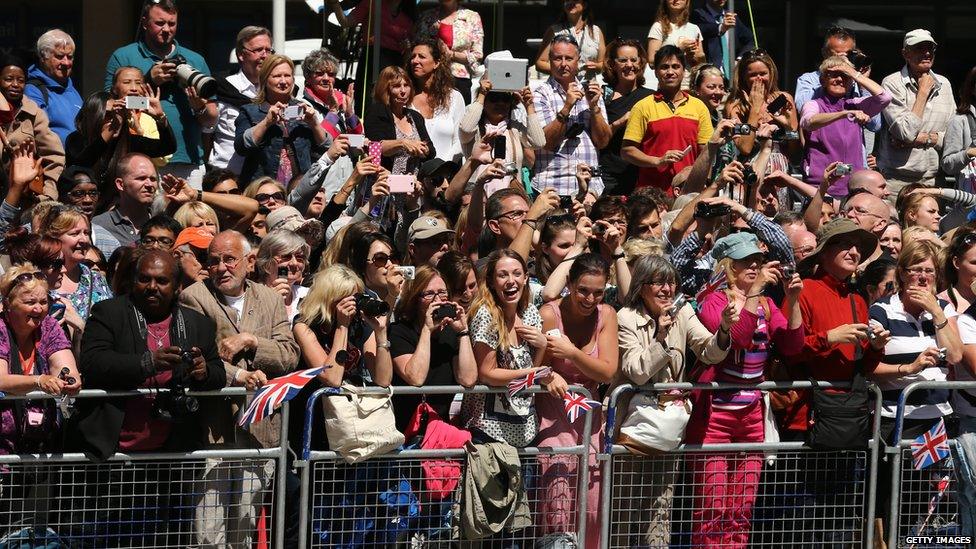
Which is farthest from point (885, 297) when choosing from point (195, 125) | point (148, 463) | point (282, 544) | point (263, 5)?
point (263, 5)

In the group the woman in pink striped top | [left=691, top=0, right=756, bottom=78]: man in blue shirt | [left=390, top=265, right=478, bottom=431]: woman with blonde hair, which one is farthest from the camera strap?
[left=691, top=0, right=756, bottom=78]: man in blue shirt

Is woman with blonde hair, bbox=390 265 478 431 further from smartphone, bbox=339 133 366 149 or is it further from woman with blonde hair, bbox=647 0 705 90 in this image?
woman with blonde hair, bbox=647 0 705 90

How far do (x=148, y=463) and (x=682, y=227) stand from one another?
10.8ft

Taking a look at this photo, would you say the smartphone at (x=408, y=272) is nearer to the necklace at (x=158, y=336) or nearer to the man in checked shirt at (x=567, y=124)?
the necklace at (x=158, y=336)

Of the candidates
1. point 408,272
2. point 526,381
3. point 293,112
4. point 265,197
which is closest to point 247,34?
point 293,112

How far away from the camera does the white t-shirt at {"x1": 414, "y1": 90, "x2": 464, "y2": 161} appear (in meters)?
9.73

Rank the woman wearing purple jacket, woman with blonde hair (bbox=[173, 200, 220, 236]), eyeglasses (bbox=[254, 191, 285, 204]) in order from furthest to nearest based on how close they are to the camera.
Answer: the woman wearing purple jacket
eyeglasses (bbox=[254, 191, 285, 204])
woman with blonde hair (bbox=[173, 200, 220, 236])

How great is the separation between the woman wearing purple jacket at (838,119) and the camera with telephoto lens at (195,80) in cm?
395

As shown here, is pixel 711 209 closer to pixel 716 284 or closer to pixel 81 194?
pixel 716 284

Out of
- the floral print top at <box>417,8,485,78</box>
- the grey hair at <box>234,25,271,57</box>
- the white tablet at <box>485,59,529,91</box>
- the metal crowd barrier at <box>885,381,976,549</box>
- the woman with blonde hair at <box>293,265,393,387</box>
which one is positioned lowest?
the metal crowd barrier at <box>885,381,976,549</box>

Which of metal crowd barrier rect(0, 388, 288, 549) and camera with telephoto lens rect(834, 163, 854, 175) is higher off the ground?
camera with telephoto lens rect(834, 163, 854, 175)

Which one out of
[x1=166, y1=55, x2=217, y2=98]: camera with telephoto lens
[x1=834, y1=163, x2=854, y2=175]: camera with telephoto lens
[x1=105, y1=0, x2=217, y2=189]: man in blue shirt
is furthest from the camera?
[x1=105, y1=0, x2=217, y2=189]: man in blue shirt

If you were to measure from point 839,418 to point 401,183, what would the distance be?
2.92 m

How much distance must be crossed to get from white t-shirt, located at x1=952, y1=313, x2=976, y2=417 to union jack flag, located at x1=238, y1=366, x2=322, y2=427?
3167 millimetres
